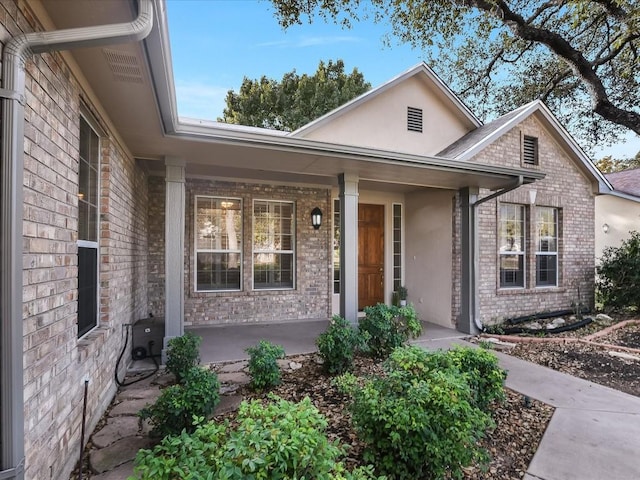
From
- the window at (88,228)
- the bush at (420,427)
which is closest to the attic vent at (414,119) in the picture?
the window at (88,228)

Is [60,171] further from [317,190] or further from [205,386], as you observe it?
[317,190]

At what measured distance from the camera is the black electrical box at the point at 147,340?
14.7ft

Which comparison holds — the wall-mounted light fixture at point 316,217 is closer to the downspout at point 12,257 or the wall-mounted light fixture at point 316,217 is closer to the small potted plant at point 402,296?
the small potted plant at point 402,296

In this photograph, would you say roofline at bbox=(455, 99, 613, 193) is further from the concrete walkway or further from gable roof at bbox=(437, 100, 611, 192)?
the concrete walkway

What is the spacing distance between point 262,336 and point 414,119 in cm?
561

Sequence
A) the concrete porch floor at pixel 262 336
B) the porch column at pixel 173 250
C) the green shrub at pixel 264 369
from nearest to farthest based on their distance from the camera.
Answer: the green shrub at pixel 264 369 < the porch column at pixel 173 250 < the concrete porch floor at pixel 262 336

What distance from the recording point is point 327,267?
7.19 meters

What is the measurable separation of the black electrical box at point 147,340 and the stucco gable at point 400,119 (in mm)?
4374

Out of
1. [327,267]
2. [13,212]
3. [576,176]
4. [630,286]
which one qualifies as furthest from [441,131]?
[13,212]

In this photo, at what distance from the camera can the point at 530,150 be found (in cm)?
755

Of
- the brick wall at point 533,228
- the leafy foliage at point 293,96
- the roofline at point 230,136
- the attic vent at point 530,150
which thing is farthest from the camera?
the leafy foliage at point 293,96

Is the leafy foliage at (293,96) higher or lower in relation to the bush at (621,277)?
higher

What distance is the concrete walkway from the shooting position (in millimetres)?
2420

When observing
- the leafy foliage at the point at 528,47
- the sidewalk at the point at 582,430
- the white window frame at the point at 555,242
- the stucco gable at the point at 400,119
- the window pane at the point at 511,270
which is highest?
the leafy foliage at the point at 528,47
